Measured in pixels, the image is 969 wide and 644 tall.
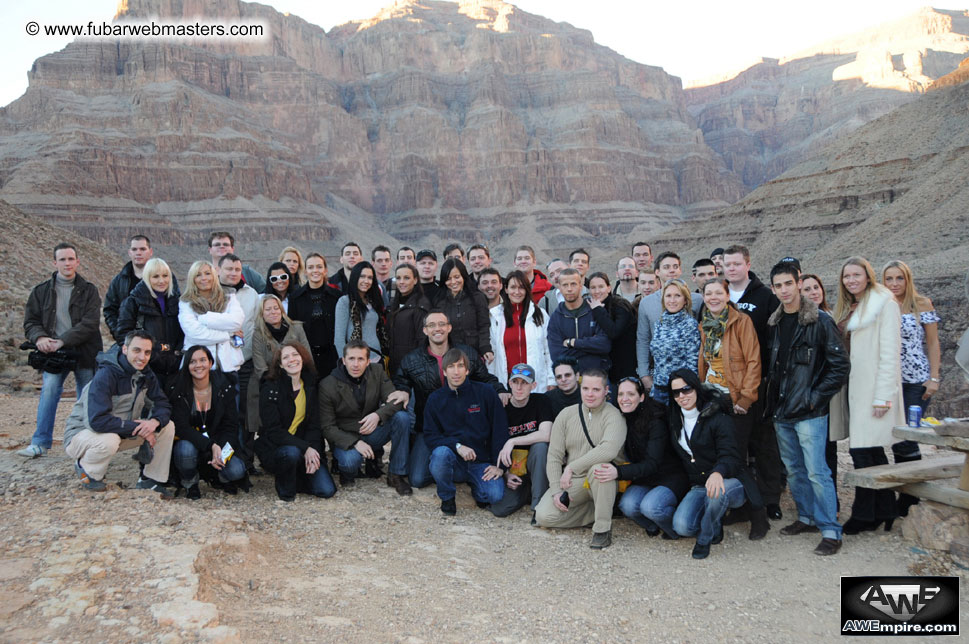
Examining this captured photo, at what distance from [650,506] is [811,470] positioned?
4.95 ft

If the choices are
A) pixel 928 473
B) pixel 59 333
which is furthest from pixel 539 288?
pixel 59 333

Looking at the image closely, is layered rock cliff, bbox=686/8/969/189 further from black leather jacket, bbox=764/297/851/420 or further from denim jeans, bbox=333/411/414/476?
denim jeans, bbox=333/411/414/476

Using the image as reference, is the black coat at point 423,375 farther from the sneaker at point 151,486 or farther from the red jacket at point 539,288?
the sneaker at point 151,486

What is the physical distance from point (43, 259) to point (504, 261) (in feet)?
271

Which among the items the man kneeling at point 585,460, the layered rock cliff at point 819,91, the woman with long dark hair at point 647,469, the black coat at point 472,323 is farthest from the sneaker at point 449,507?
the layered rock cliff at point 819,91

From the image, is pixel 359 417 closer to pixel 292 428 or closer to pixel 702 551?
pixel 292 428

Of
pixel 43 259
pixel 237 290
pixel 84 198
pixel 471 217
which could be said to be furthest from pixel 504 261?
pixel 237 290

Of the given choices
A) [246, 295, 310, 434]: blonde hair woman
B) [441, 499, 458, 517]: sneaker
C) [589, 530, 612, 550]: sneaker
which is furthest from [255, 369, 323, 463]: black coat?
[589, 530, 612, 550]: sneaker

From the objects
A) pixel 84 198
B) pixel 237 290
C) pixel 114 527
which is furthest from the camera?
pixel 84 198

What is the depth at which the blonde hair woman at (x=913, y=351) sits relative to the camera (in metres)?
7.15

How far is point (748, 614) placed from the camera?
213 inches

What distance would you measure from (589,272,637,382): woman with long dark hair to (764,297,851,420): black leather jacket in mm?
1881

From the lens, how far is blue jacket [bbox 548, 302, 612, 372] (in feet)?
25.5

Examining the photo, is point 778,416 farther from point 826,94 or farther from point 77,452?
point 826,94
